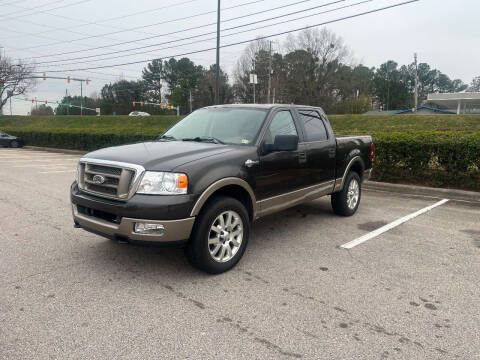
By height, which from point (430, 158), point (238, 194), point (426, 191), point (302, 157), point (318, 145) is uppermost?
point (318, 145)

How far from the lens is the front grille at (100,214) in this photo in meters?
3.64

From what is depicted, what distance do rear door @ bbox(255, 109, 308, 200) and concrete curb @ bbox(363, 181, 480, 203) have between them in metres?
5.04

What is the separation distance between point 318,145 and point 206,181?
2428 mm

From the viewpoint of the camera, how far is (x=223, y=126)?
4.88 m

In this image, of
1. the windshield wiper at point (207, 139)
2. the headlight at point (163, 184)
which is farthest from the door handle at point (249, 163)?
the headlight at point (163, 184)

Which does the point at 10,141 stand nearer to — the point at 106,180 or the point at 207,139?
the point at 207,139

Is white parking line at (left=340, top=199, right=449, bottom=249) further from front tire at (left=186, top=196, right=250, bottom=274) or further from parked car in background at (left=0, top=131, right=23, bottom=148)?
parked car in background at (left=0, top=131, right=23, bottom=148)

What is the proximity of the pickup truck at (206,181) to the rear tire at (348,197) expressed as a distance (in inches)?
33.7

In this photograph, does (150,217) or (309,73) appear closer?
(150,217)

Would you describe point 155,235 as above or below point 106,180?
below

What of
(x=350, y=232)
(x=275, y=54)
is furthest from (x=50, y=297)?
(x=275, y=54)

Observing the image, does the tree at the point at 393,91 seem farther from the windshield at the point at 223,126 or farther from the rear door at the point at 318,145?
the windshield at the point at 223,126

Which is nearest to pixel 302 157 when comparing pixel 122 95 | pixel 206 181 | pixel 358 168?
pixel 206 181

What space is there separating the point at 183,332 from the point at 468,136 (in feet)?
26.4
